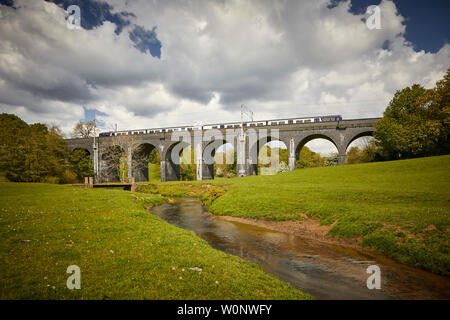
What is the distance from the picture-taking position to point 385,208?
40.6ft

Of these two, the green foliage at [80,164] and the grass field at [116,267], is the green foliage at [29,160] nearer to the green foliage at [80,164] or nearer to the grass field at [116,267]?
the green foliage at [80,164]

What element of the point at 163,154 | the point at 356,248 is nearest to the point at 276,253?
the point at 356,248

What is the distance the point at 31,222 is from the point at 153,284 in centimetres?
828

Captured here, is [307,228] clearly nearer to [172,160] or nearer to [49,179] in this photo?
[49,179]

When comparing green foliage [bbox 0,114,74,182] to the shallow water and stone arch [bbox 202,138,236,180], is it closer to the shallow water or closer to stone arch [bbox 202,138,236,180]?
stone arch [bbox 202,138,236,180]

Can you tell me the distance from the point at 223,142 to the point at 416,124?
36.0m

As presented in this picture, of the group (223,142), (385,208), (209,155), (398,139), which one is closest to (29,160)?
(209,155)

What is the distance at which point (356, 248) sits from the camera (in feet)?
33.0

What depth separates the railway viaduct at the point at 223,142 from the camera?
127 ft

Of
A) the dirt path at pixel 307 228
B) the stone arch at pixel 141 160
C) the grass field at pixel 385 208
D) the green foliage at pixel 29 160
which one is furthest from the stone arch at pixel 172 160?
the dirt path at pixel 307 228

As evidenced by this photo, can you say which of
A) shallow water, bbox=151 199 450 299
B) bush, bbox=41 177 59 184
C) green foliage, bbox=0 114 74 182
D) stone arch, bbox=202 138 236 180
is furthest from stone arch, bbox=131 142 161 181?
shallow water, bbox=151 199 450 299
